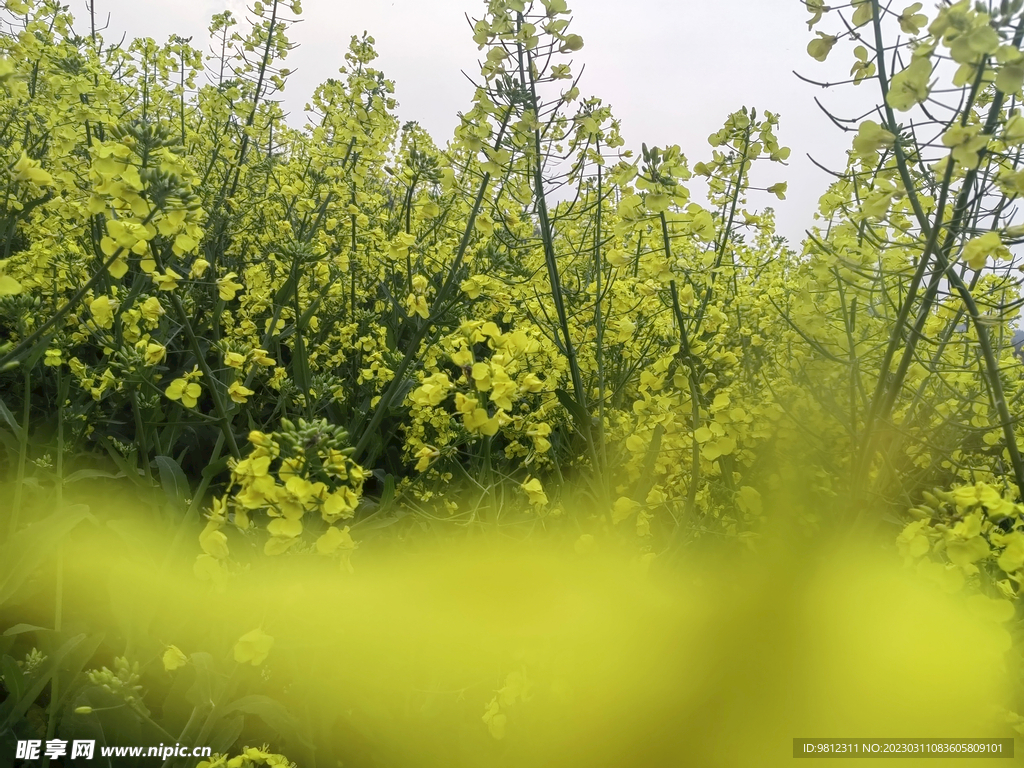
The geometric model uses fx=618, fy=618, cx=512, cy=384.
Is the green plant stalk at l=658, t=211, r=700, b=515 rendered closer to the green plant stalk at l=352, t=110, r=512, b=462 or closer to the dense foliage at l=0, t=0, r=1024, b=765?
the dense foliage at l=0, t=0, r=1024, b=765

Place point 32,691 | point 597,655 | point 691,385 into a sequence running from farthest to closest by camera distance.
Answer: point 691,385
point 32,691
point 597,655

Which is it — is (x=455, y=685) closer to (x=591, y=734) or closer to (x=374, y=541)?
(x=591, y=734)

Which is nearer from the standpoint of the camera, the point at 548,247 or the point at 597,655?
the point at 597,655

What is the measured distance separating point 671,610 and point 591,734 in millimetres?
374

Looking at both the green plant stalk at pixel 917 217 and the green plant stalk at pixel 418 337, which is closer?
the green plant stalk at pixel 917 217

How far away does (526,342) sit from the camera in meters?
2.02

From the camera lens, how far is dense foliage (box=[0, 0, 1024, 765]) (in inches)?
58.6

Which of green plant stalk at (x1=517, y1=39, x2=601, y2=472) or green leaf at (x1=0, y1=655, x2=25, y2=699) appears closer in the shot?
green leaf at (x1=0, y1=655, x2=25, y2=699)

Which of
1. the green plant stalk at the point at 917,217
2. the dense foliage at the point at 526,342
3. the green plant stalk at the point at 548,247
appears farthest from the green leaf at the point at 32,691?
the green plant stalk at the point at 917,217

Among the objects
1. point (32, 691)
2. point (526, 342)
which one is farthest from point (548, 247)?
point (32, 691)

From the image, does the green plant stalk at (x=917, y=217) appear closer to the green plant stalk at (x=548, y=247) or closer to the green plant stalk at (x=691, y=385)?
the green plant stalk at (x=691, y=385)

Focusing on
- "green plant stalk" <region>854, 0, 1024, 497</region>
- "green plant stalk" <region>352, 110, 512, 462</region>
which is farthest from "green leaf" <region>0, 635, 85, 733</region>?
"green plant stalk" <region>854, 0, 1024, 497</region>

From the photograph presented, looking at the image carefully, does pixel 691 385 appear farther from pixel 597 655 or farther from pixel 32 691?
pixel 32 691

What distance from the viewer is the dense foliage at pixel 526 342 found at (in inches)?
58.6
